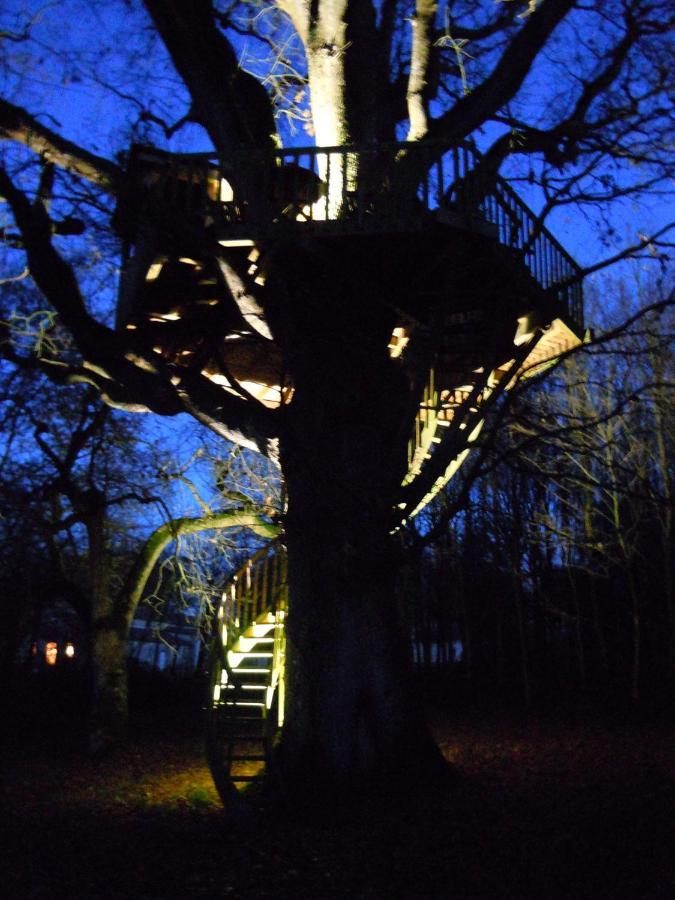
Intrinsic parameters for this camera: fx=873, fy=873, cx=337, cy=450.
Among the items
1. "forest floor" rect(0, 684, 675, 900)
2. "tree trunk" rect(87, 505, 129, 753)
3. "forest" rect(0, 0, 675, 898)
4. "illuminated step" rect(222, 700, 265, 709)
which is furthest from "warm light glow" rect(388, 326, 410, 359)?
"tree trunk" rect(87, 505, 129, 753)

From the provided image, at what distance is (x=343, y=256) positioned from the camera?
10180 mm

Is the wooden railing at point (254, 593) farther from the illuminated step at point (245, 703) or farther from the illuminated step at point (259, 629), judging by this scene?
the illuminated step at point (245, 703)

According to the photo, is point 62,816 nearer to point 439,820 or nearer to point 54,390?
point 439,820

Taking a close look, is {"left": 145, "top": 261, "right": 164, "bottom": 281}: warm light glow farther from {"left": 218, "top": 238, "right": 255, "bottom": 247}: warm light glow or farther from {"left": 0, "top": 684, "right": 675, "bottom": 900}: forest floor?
{"left": 0, "top": 684, "right": 675, "bottom": 900}: forest floor

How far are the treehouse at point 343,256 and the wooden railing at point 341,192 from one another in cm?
2

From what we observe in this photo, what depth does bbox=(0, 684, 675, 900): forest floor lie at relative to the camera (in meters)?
7.05

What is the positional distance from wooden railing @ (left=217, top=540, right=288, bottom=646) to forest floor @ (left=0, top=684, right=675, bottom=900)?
2388 mm

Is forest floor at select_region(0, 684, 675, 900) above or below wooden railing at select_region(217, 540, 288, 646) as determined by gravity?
below

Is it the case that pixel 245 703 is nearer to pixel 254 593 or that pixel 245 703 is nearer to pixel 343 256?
pixel 254 593

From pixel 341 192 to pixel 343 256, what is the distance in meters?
0.80

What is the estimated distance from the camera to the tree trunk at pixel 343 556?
31.6ft

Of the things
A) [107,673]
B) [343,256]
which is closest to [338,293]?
[343,256]

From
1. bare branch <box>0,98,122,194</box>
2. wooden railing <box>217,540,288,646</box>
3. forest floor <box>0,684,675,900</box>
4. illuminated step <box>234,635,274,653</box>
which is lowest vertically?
forest floor <box>0,684,675,900</box>

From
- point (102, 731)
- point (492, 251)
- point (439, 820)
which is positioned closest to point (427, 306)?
point (492, 251)
